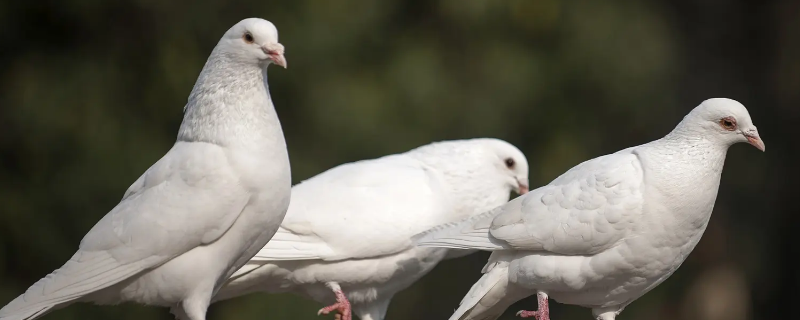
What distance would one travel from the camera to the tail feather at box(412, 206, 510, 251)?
15.8 feet

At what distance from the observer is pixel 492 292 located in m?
4.85

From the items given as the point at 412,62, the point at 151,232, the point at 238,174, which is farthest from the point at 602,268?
the point at 412,62

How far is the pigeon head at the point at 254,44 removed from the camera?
433 cm

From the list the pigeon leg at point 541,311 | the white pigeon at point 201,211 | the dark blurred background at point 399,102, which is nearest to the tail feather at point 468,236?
the pigeon leg at point 541,311

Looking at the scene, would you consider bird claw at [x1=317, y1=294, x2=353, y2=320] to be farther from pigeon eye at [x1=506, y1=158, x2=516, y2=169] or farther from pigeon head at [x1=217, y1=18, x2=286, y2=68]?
pigeon head at [x1=217, y1=18, x2=286, y2=68]

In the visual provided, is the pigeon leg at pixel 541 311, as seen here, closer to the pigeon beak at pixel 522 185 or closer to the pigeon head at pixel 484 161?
the pigeon head at pixel 484 161

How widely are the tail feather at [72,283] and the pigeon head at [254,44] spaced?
966 mm

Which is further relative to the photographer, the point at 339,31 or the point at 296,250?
the point at 339,31

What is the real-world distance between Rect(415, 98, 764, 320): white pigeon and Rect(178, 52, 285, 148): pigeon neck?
46.3 inches

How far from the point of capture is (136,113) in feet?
33.9

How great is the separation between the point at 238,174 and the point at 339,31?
21.2ft

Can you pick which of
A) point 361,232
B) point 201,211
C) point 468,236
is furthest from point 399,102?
point 201,211

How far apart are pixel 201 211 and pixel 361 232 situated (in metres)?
1.44

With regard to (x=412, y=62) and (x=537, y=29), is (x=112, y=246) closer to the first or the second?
(x=412, y=62)
